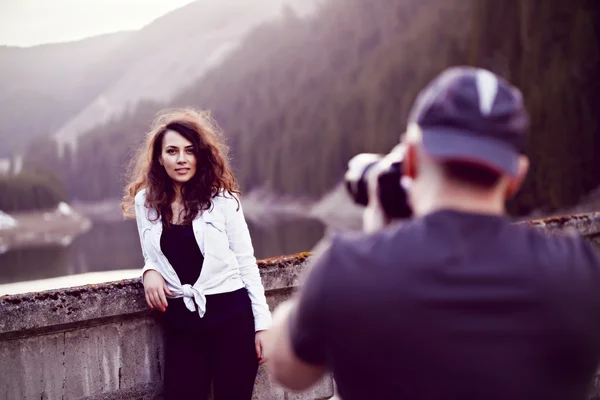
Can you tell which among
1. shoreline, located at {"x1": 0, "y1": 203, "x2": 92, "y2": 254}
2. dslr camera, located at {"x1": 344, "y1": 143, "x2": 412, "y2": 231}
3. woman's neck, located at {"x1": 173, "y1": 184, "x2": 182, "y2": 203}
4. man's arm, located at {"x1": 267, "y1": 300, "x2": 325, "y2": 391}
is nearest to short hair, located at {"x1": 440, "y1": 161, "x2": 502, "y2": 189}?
dslr camera, located at {"x1": 344, "y1": 143, "x2": 412, "y2": 231}

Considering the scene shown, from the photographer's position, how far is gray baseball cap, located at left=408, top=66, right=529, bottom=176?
2.94 feet

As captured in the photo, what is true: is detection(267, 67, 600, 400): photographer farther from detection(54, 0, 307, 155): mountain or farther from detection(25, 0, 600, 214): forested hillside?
detection(54, 0, 307, 155): mountain

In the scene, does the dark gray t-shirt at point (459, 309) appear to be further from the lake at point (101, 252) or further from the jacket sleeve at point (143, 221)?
the lake at point (101, 252)

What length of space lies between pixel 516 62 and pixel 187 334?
107 feet

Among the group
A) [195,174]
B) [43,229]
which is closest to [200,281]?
[195,174]

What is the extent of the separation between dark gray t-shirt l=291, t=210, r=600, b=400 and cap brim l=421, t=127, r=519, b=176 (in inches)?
3.0

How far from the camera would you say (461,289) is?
0.86 meters

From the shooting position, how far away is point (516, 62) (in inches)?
1264

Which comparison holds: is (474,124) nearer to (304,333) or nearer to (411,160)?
(411,160)

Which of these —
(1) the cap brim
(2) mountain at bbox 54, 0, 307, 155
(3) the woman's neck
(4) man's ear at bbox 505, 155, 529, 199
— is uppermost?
(2) mountain at bbox 54, 0, 307, 155

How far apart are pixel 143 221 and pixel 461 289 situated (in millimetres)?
1613

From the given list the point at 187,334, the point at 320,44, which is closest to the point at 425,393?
the point at 187,334

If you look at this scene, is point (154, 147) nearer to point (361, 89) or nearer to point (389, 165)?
point (389, 165)

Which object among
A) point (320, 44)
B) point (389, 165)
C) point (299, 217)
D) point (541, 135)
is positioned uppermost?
point (320, 44)
